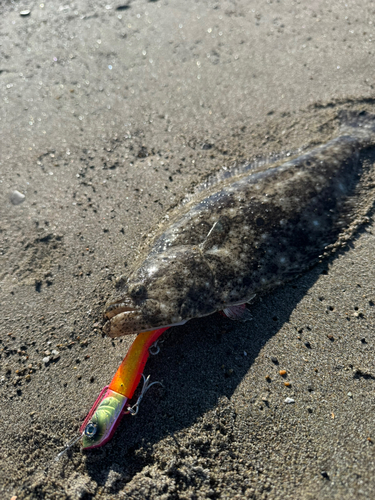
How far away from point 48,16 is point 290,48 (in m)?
5.73

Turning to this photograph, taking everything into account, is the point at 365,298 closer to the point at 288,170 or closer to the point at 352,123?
the point at 288,170

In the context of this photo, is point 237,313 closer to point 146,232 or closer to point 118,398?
point 118,398

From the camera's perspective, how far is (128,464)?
120 inches

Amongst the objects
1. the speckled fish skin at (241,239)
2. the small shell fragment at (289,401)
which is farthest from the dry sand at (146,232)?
the speckled fish skin at (241,239)

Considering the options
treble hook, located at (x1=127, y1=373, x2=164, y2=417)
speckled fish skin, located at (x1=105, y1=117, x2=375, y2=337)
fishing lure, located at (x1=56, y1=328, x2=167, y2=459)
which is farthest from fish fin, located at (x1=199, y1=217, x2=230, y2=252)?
treble hook, located at (x1=127, y1=373, x2=164, y2=417)

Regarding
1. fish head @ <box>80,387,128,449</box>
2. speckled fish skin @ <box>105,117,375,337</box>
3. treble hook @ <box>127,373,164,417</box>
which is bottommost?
treble hook @ <box>127,373,164,417</box>

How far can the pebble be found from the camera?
523cm

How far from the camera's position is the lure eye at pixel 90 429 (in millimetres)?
3061

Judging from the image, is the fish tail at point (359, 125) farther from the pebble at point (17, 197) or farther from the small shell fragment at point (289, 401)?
the pebble at point (17, 197)

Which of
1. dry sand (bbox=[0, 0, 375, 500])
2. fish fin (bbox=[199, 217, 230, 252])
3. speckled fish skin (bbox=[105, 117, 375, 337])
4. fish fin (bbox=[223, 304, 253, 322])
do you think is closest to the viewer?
dry sand (bbox=[0, 0, 375, 500])

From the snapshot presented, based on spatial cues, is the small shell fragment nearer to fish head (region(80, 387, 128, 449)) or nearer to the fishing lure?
the fishing lure

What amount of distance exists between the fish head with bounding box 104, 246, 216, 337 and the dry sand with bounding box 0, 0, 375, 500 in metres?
0.33

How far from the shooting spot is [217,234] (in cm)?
417

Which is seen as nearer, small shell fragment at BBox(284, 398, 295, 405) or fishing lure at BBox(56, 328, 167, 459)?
fishing lure at BBox(56, 328, 167, 459)
